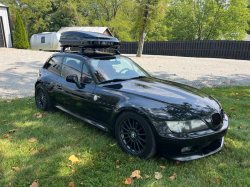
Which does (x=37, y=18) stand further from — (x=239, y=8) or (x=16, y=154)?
(x=16, y=154)

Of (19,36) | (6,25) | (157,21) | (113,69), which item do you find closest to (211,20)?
(157,21)

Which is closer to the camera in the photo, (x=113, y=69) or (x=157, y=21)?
(x=113, y=69)

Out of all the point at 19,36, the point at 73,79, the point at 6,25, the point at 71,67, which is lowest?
the point at 73,79

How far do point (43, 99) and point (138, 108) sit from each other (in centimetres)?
304

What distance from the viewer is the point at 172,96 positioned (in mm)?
2990

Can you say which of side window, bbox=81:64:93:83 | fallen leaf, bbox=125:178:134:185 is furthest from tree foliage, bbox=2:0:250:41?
fallen leaf, bbox=125:178:134:185

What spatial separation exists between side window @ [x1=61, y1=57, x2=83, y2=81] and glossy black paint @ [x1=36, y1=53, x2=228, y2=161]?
0.43 ft

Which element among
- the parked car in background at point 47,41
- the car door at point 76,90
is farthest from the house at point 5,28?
the car door at point 76,90

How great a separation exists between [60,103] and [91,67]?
3.92 ft

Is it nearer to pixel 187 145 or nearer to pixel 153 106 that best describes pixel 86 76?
pixel 153 106

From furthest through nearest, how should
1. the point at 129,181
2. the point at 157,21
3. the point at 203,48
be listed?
the point at 157,21 < the point at 203,48 < the point at 129,181

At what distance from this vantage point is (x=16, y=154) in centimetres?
305

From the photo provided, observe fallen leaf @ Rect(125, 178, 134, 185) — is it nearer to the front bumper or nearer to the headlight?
the front bumper

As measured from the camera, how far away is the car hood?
275 cm
